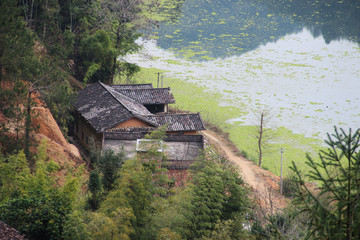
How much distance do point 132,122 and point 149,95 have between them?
6028 millimetres

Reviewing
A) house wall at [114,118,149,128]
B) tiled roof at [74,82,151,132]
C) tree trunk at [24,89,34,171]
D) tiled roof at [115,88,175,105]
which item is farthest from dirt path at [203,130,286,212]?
tree trunk at [24,89,34,171]

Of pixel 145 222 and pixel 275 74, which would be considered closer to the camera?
pixel 145 222

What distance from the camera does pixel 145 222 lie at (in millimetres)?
11805

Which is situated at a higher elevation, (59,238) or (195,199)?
(195,199)

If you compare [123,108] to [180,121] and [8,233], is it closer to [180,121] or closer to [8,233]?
[180,121]

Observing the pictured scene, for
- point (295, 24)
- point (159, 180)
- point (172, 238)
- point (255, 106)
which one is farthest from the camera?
point (295, 24)

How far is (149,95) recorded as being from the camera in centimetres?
3064

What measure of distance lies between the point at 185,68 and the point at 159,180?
34261 millimetres

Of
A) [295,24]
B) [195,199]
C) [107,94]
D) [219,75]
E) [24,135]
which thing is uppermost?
[295,24]

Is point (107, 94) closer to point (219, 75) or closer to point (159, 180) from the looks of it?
point (159, 180)

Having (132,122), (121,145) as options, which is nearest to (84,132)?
(132,122)

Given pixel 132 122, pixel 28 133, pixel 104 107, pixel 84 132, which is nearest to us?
pixel 28 133

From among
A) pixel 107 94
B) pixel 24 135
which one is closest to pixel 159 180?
pixel 24 135

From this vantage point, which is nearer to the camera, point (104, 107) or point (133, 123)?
point (133, 123)
